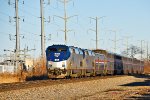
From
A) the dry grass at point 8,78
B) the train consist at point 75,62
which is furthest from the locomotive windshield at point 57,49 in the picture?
the dry grass at point 8,78

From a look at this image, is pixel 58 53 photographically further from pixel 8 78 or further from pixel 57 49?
pixel 8 78

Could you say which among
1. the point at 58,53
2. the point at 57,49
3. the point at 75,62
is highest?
the point at 57,49

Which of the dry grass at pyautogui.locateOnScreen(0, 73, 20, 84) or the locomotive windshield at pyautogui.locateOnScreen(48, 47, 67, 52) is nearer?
the dry grass at pyautogui.locateOnScreen(0, 73, 20, 84)

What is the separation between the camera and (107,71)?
62000 mm

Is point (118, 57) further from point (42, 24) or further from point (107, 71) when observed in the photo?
point (42, 24)

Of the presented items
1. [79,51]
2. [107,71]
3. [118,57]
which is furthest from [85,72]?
[118,57]

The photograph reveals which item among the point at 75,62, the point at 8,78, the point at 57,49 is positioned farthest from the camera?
the point at 75,62

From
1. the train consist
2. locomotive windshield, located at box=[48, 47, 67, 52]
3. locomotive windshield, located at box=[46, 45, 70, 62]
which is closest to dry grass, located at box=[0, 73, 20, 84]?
the train consist

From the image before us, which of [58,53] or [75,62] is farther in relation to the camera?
[75,62]

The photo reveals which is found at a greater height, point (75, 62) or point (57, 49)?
point (57, 49)

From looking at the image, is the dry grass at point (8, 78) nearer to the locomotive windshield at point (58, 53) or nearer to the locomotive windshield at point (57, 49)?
the locomotive windshield at point (58, 53)

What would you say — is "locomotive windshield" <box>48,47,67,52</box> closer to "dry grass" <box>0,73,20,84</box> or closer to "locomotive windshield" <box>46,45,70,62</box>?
"locomotive windshield" <box>46,45,70,62</box>

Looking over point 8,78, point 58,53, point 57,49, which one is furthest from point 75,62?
point 8,78

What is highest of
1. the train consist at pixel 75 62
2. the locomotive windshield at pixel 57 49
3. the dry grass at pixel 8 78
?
the locomotive windshield at pixel 57 49
